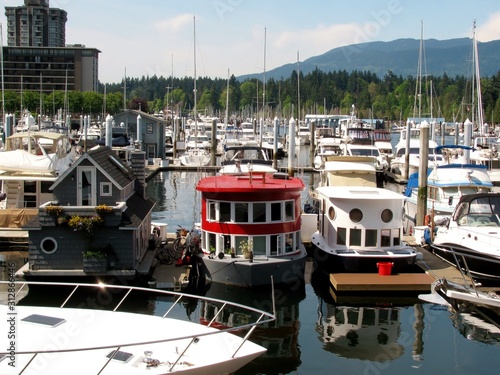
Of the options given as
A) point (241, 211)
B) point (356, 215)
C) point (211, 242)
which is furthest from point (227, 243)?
point (356, 215)

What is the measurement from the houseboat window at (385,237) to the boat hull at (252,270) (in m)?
3.44

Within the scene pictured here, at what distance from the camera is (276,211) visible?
2272cm

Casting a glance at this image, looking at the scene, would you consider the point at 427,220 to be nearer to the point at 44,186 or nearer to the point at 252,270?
the point at 252,270

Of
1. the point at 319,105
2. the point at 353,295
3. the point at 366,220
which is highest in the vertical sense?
the point at 319,105

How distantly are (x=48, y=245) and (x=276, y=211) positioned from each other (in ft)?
25.8

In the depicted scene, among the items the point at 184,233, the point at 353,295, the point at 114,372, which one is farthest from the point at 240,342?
the point at 184,233

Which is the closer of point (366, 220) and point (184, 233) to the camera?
point (366, 220)

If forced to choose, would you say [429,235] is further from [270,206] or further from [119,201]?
[119,201]

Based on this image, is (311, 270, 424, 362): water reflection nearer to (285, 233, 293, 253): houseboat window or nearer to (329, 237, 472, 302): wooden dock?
(329, 237, 472, 302): wooden dock

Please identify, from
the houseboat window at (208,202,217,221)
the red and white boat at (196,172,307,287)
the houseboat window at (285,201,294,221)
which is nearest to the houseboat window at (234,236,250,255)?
the red and white boat at (196,172,307,287)

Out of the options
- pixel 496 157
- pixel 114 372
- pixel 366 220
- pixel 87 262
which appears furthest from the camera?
pixel 496 157

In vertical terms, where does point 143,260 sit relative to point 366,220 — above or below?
below

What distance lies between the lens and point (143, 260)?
24.0 m

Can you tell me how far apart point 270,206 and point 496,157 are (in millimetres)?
33851
